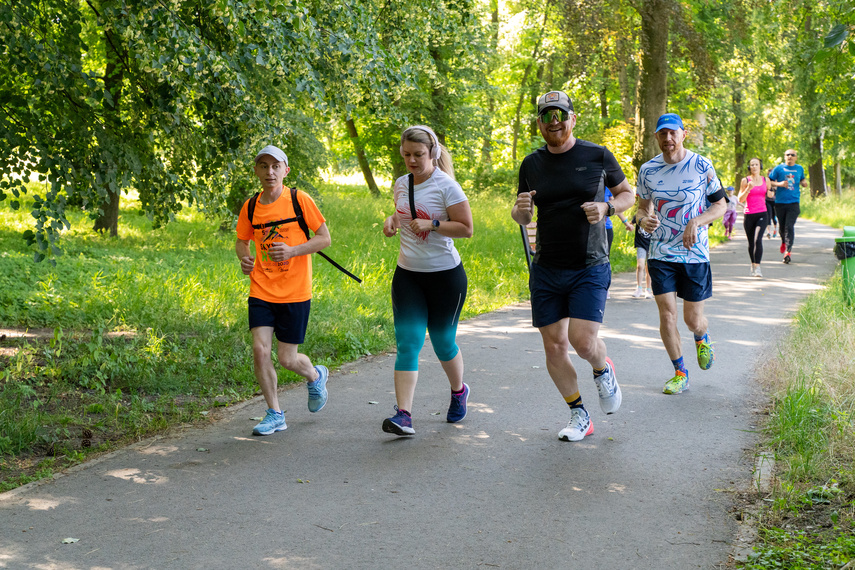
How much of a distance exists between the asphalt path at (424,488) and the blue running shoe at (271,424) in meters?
0.07

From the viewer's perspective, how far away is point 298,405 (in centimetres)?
646

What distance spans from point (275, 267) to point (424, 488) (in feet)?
6.04

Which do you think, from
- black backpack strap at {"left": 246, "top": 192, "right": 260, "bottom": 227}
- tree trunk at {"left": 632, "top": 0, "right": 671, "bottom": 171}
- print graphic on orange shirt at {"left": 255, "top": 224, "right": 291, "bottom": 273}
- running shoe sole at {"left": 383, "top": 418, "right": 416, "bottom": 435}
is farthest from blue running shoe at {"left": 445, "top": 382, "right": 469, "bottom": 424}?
tree trunk at {"left": 632, "top": 0, "right": 671, "bottom": 171}

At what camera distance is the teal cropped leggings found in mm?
5523

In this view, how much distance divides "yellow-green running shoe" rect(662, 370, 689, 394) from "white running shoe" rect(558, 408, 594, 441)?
1.34m

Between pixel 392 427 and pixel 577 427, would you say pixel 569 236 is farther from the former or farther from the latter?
pixel 392 427

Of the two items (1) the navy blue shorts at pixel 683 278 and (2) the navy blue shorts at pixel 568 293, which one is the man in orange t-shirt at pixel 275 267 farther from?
(1) the navy blue shorts at pixel 683 278

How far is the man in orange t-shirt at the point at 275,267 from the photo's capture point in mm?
5512

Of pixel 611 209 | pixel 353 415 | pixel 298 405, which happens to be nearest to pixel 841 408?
pixel 611 209

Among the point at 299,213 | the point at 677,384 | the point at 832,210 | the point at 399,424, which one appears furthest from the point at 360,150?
the point at 399,424

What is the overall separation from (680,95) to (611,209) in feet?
67.4

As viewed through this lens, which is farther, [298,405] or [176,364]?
[176,364]

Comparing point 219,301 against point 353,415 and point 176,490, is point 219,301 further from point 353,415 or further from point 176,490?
point 176,490

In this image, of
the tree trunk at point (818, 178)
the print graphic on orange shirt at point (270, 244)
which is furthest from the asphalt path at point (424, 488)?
the tree trunk at point (818, 178)
